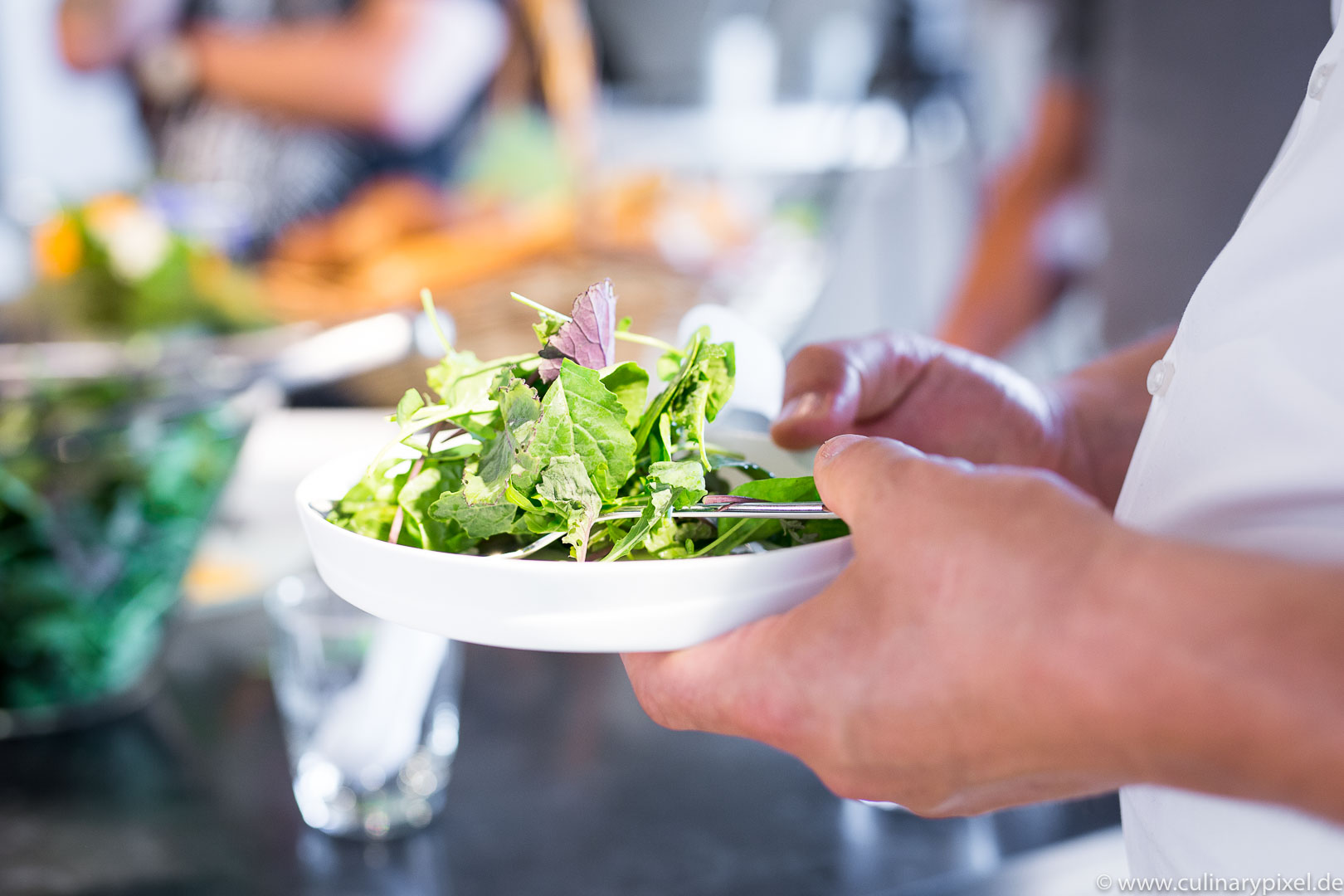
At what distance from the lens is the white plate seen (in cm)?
38

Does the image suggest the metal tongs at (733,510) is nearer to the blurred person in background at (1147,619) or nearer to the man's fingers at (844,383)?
the blurred person in background at (1147,619)

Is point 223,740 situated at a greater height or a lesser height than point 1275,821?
lesser

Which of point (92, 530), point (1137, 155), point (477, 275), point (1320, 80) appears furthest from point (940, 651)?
point (1137, 155)

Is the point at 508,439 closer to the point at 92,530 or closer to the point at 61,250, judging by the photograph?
the point at 92,530

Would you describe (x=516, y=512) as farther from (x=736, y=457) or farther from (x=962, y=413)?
(x=962, y=413)

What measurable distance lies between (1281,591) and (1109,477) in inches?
18.7

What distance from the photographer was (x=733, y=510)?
1.35 ft

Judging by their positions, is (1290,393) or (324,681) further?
(324,681)

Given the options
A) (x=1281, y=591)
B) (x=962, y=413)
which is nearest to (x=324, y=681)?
(x=962, y=413)

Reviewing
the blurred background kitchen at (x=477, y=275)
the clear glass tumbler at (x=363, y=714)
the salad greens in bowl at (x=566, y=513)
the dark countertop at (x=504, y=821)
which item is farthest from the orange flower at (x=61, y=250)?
the salad greens in bowl at (x=566, y=513)

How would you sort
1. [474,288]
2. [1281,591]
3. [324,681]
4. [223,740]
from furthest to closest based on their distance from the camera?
[474,288]
[223,740]
[324,681]
[1281,591]

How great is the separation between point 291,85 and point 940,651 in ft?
8.31

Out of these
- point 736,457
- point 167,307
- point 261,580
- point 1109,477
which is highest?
point 736,457

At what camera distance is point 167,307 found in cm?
152
